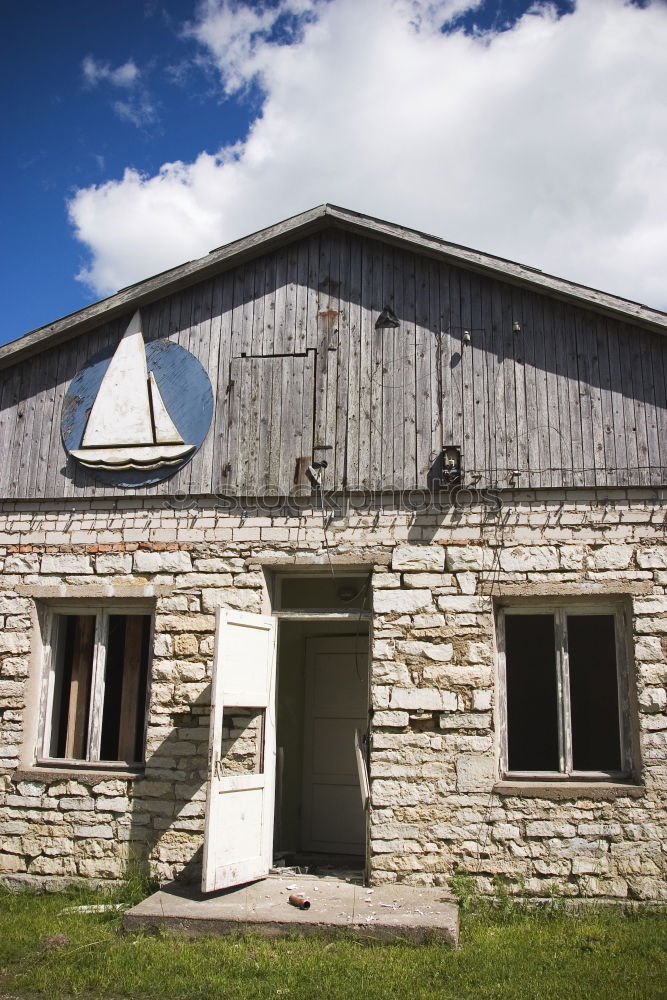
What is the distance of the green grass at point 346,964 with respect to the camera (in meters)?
5.01

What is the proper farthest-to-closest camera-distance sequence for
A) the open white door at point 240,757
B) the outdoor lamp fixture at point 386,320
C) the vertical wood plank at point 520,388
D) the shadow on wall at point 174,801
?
1. the outdoor lamp fixture at point 386,320
2. the vertical wood plank at point 520,388
3. the shadow on wall at point 174,801
4. the open white door at point 240,757

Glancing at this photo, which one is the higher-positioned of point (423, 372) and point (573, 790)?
point (423, 372)

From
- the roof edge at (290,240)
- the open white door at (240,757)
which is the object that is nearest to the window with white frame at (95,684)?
the open white door at (240,757)

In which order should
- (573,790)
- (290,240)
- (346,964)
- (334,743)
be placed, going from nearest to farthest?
(346,964), (573,790), (290,240), (334,743)

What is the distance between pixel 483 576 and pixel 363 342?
8.04 feet

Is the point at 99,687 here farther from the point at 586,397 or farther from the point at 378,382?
the point at 586,397

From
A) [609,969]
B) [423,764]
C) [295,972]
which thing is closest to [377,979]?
[295,972]

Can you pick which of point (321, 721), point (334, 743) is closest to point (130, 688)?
point (321, 721)

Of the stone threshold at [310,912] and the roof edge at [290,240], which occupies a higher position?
the roof edge at [290,240]

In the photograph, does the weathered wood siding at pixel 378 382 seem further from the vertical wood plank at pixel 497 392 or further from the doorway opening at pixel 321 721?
the doorway opening at pixel 321 721

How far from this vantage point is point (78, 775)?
739 centimetres

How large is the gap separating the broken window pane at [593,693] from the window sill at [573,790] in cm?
27

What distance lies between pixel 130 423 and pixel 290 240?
2368 mm

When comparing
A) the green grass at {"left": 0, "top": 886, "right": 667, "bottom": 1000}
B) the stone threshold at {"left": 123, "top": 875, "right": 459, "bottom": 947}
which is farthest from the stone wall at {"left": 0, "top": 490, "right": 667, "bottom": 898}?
the green grass at {"left": 0, "top": 886, "right": 667, "bottom": 1000}
